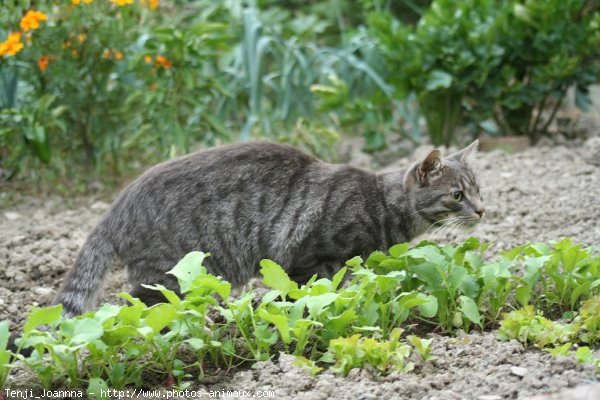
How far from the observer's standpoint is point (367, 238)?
421 cm

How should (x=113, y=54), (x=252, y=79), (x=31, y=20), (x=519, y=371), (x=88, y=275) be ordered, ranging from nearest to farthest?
1. (x=519, y=371)
2. (x=88, y=275)
3. (x=31, y=20)
4. (x=113, y=54)
5. (x=252, y=79)

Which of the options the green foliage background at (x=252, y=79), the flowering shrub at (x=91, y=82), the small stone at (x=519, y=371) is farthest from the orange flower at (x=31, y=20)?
the small stone at (x=519, y=371)

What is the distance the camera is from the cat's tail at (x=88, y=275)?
3.77 metres

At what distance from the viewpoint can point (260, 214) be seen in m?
4.13

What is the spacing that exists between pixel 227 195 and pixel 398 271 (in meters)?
0.99

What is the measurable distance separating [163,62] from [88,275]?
7.75ft

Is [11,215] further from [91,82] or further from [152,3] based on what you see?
[152,3]

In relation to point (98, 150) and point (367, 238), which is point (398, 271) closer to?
point (367, 238)

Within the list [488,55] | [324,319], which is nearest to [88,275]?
[324,319]

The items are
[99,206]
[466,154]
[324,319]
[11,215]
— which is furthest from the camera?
[99,206]

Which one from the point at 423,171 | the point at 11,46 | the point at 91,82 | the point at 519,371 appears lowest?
the point at 519,371

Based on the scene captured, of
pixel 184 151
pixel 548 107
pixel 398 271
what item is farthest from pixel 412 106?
pixel 398 271

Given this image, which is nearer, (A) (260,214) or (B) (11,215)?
(A) (260,214)

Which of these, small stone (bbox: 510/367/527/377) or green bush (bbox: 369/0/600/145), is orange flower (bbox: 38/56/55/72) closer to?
green bush (bbox: 369/0/600/145)
